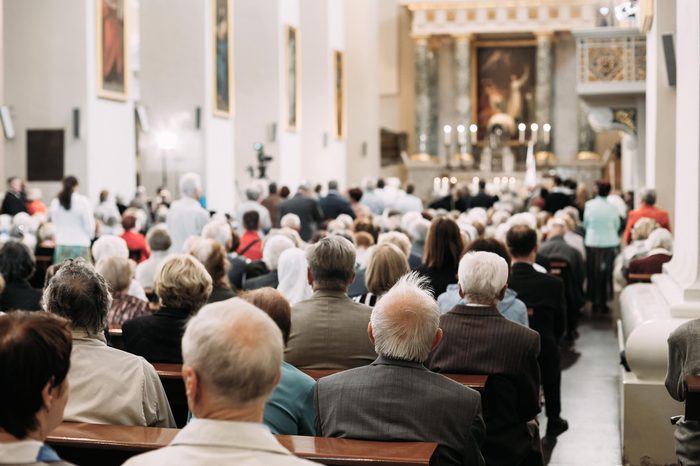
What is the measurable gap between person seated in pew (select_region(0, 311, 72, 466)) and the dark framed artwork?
14.5m

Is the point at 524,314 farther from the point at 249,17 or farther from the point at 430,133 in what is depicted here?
the point at 430,133

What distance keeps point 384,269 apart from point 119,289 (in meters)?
1.80

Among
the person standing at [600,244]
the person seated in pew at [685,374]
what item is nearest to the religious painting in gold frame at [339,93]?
the person standing at [600,244]

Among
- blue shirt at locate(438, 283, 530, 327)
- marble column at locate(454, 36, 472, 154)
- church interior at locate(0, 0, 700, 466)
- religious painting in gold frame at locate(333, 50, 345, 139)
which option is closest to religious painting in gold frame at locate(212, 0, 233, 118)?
church interior at locate(0, 0, 700, 466)

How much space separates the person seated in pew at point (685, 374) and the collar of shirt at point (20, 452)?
311 cm

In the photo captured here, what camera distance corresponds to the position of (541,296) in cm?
808

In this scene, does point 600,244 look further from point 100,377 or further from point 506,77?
point 506,77

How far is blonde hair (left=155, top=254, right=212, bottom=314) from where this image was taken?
19.1ft

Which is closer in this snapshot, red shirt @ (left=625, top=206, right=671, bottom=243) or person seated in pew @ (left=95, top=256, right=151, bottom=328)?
person seated in pew @ (left=95, top=256, right=151, bottom=328)

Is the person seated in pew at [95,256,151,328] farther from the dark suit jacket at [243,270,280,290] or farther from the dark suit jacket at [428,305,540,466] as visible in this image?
the dark suit jacket at [428,305,540,466]

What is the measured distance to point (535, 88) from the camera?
3325 cm

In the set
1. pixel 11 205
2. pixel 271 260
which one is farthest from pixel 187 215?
pixel 271 260

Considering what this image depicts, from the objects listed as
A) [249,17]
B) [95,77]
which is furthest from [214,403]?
[249,17]

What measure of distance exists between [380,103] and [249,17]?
10.8 meters
